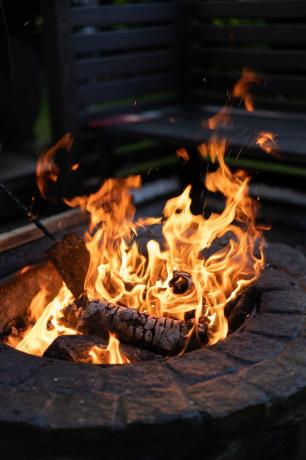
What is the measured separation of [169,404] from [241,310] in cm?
87

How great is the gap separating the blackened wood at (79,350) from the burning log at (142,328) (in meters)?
0.07

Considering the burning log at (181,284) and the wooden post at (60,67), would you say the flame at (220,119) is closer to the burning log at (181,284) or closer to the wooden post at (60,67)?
the wooden post at (60,67)

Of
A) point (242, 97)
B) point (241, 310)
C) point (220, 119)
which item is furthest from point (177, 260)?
point (242, 97)

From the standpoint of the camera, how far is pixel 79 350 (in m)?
2.70

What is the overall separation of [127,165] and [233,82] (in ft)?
4.61

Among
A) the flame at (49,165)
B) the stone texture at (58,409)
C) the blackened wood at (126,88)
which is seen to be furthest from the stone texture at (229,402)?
the blackened wood at (126,88)

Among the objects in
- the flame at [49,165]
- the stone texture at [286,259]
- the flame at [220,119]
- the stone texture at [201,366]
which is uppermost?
the stone texture at [201,366]

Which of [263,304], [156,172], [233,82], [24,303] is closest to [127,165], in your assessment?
[156,172]

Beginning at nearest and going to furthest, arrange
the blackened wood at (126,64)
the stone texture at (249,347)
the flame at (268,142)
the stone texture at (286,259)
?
1. the stone texture at (249,347)
2. the stone texture at (286,259)
3. the flame at (268,142)
4. the blackened wood at (126,64)

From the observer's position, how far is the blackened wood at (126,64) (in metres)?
5.68

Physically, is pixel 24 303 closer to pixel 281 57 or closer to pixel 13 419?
pixel 13 419

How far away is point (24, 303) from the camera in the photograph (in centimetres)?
340

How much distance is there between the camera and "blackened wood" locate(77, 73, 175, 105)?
5.75 m

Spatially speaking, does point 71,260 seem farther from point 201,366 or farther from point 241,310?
point 201,366
